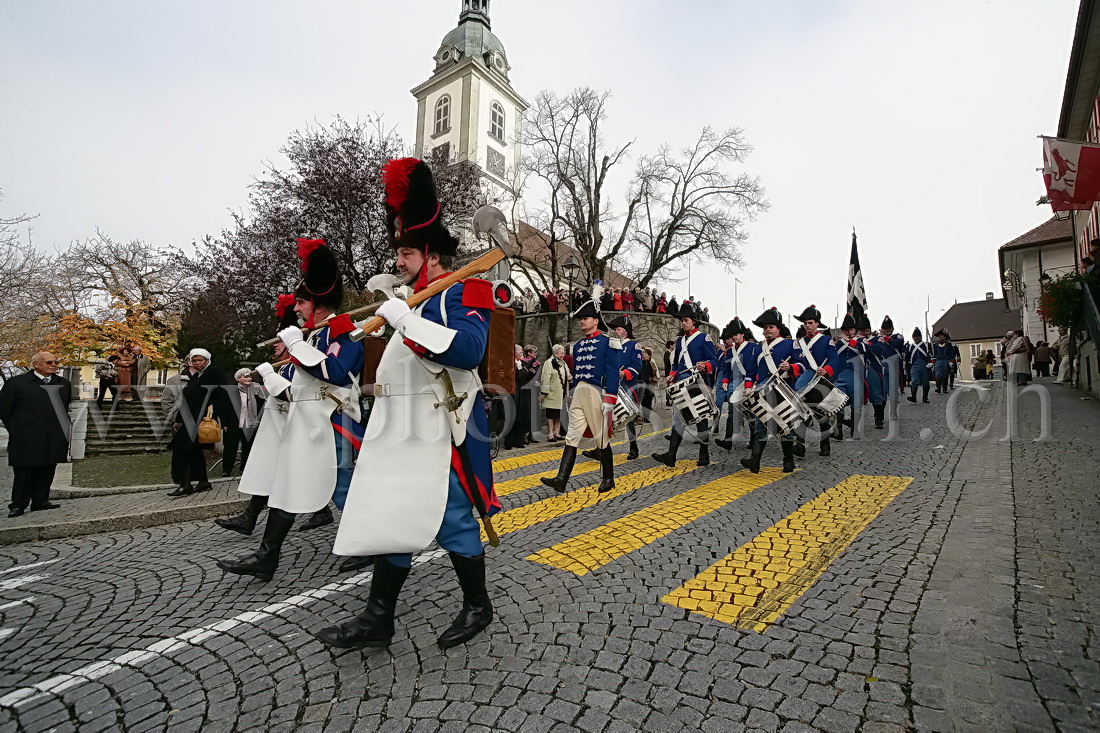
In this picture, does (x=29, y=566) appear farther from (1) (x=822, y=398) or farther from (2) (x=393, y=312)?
(1) (x=822, y=398)

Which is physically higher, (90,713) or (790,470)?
(790,470)

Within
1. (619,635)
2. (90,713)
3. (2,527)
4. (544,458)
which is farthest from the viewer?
(544,458)

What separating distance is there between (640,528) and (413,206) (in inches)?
128

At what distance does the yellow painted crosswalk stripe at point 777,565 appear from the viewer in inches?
122

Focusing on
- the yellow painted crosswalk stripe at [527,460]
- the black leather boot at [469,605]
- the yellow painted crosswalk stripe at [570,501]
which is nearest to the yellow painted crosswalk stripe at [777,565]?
the black leather boot at [469,605]

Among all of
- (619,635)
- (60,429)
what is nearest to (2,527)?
(60,429)

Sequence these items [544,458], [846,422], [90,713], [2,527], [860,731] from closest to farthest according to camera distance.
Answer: [860,731], [90,713], [2,527], [544,458], [846,422]

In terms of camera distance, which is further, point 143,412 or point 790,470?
point 143,412

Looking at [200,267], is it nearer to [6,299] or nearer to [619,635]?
[6,299]

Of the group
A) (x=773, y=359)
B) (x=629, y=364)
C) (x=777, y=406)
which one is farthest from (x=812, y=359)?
(x=629, y=364)

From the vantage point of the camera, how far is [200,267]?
14.5 meters

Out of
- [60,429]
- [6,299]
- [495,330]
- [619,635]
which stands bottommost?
[619,635]

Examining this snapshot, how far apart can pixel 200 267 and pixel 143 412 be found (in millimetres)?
4246

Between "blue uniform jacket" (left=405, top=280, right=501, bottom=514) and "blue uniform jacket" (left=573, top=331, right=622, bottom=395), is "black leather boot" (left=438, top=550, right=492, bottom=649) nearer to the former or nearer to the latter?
"blue uniform jacket" (left=405, top=280, right=501, bottom=514)
